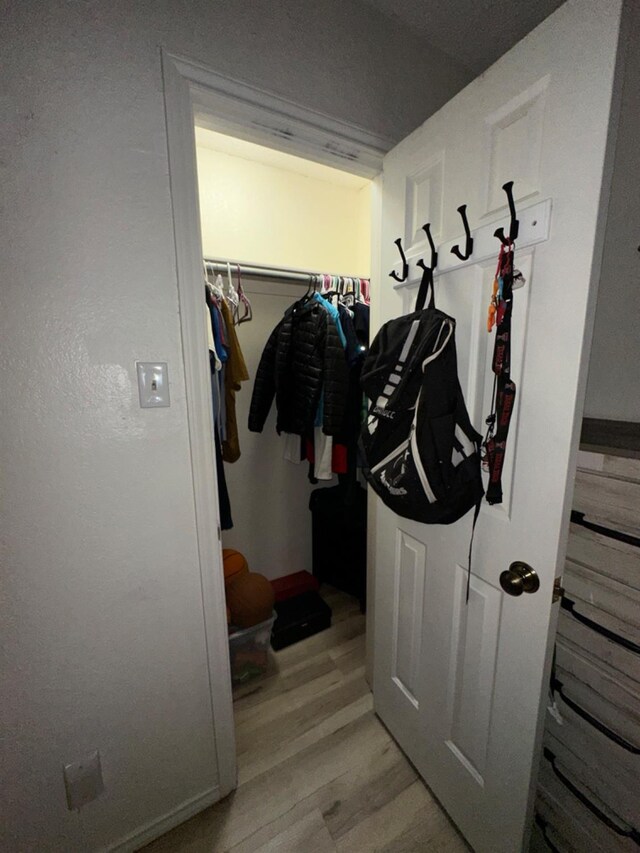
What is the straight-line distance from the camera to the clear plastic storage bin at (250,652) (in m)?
1.50

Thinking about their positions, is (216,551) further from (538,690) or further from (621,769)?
(621,769)

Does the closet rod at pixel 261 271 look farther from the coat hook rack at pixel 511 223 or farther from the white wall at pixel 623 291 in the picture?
the white wall at pixel 623 291

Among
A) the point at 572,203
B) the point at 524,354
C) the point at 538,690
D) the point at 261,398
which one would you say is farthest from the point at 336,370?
the point at 538,690

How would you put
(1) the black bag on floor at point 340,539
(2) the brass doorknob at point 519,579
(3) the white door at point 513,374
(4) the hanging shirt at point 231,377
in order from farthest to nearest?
(1) the black bag on floor at point 340,539
(4) the hanging shirt at point 231,377
(2) the brass doorknob at point 519,579
(3) the white door at point 513,374

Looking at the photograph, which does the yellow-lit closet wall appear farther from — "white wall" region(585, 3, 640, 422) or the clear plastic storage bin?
"white wall" region(585, 3, 640, 422)

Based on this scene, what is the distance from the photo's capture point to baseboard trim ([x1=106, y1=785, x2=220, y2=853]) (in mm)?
973

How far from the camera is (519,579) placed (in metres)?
0.75

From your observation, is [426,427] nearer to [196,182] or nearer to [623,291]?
[623,291]

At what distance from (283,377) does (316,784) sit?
1.53 meters

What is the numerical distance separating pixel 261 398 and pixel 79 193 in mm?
1052

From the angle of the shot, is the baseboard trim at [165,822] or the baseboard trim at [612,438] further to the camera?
the baseboard trim at [165,822]

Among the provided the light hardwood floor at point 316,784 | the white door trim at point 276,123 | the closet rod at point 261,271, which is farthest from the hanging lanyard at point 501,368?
the light hardwood floor at point 316,784

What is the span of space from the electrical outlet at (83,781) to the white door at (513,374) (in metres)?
0.95

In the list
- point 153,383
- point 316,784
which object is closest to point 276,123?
point 153,383
